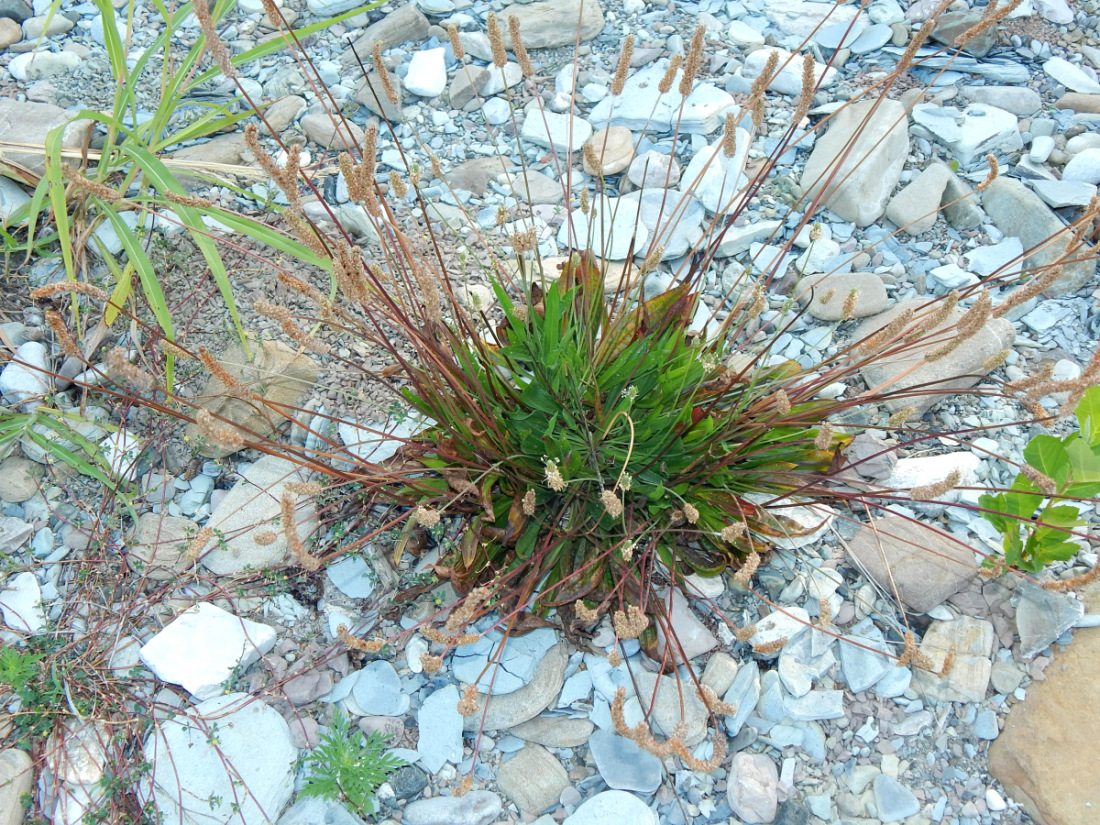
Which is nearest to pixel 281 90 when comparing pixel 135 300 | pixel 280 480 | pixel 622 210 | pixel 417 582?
pixel 135 300

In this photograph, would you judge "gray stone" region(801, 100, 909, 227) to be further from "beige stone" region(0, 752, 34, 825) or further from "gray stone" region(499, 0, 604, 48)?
"beige stone" region(0, 752, 34, 825)

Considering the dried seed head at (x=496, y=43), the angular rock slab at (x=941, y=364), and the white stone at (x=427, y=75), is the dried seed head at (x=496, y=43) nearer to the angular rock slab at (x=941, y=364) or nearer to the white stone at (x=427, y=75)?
the angular rock slab at (x=941, y=364)

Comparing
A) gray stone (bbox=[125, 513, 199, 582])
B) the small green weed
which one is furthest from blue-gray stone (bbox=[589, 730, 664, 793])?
gray stone (bbox=[125, 513, 199, 582])

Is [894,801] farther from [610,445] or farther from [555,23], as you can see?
[555,23]

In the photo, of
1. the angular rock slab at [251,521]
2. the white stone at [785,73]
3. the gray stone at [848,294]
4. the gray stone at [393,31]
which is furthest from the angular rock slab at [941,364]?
the gray stone at [393,31]

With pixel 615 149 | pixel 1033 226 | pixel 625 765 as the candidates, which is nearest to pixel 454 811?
pixel 625 765
